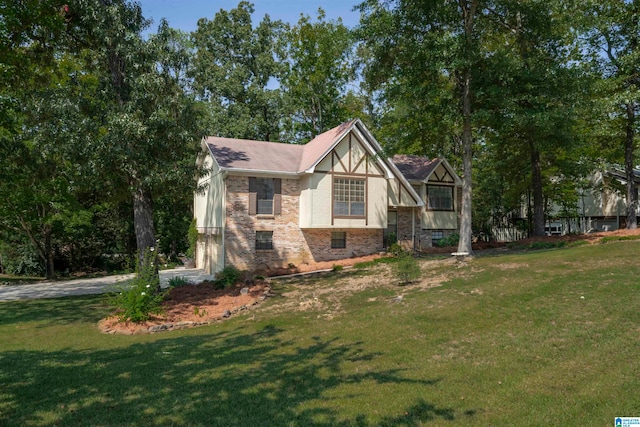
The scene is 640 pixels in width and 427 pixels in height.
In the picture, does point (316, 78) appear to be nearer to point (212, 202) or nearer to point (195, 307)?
point (212, 202)

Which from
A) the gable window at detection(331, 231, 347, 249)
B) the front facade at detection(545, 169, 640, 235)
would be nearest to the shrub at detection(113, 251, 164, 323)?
the gable window at detection(331, 231, 347, 249)

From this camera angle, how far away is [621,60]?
2194 cm

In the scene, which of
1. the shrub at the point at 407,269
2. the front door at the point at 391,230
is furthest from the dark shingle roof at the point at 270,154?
the shrub at the point at 407,269

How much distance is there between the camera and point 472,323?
913 centimetres

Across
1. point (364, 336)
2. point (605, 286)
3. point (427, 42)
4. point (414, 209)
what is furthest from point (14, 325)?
point (414, 209)

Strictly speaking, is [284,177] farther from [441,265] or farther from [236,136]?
[236,136]

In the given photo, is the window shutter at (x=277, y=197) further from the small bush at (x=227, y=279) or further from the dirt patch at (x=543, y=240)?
the dirt patch at (x=543, y=240)

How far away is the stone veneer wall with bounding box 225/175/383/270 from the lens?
67.8 feet

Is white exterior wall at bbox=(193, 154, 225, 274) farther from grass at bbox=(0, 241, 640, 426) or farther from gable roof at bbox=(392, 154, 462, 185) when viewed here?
gable roof at bbox=(392, 154, 462, 185)

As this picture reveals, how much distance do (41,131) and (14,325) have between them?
22.4ft

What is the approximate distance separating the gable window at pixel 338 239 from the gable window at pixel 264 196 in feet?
11.9

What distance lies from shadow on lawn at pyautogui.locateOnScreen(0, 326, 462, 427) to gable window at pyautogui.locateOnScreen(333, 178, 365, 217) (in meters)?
13.3

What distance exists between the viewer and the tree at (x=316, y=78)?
3516 cm

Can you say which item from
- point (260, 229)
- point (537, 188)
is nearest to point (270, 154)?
point (260, 229)
